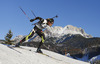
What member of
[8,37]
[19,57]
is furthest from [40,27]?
[8,37]

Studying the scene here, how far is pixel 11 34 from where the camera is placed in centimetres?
6681

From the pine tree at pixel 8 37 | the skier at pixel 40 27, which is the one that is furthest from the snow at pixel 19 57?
the pine tree at pixel 8 37

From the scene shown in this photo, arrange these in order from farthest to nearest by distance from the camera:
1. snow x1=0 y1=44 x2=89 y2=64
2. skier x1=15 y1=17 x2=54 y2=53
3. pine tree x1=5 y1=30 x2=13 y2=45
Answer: pine tree x1=5 y1=30 x2=13 y2=45
skier x1=15 y1=17 x2=54 y2=53
snow x1=0 y1=44 x2=89 y2=64

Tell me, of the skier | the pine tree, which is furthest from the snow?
the pine tree

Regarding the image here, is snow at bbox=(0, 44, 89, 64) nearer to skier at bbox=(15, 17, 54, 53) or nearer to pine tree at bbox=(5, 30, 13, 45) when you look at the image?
skier at bbox=(15, 17, 54, 53)

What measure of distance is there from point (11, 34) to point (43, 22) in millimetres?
55300

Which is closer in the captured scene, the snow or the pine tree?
the snow

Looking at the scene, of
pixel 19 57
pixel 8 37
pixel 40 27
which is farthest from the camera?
pixel 8 37

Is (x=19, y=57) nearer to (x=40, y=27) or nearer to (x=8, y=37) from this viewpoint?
(x=40, y=27)

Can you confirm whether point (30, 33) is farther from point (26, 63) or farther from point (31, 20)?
point (26, 63)

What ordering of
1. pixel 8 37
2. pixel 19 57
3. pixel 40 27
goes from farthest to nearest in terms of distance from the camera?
1. pixel 8 37
2. pixel 40 27
3. pixel 19 57

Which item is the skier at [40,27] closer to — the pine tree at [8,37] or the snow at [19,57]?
the snow at [19,57]

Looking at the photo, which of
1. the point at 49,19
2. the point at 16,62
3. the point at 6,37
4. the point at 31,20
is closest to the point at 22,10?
the point at 31,20

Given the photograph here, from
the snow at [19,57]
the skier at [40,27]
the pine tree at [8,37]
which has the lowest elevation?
the snow at [19,57]
